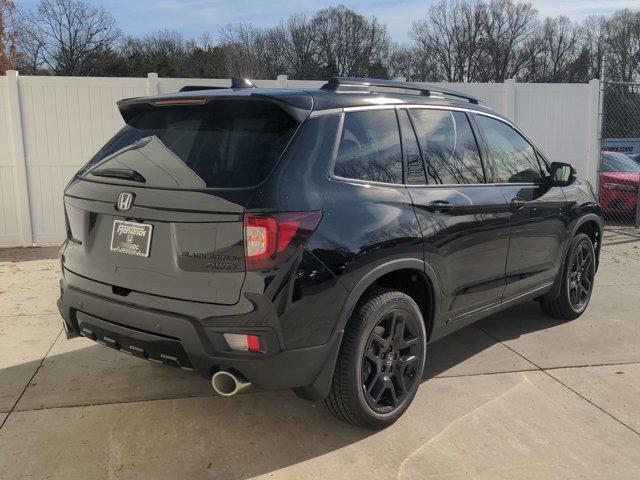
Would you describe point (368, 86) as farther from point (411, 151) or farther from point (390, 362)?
point (390, 362)

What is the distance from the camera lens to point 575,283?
520cm

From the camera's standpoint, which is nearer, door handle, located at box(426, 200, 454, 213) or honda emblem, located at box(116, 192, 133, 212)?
honda emblem, located at box(116, 192, 133, 212)

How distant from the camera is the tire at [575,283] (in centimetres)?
503

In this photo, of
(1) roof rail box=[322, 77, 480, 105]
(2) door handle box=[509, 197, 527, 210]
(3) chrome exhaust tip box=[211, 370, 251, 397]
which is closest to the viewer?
(3) chrome exhaust tip box=[211, 370, 251, 397]

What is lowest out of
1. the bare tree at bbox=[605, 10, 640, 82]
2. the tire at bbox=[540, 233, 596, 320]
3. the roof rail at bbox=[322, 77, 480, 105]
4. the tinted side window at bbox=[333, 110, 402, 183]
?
the tire at bbox=[540, 233, 596, 320]

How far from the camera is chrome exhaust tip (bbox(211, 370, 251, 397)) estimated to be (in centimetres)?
270

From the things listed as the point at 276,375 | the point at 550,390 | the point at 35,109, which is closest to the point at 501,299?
the point at 550,390

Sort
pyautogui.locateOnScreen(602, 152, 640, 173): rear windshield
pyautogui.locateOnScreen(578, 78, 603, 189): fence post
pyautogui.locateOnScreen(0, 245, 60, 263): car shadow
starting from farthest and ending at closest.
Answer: pyautogui.locateOnScreen(602, 152, 640, 173): rear windshield → pyautogui.locateOnScreen(578, 78, 603, 189): fence post → pyautogui.locateOnScreen(0, 245, 60, 263): car shadow

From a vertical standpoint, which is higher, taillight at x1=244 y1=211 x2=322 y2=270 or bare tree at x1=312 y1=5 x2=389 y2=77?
bare tree at x1=312 y1=5 x2=389 y2=77

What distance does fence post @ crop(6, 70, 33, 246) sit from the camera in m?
8.21

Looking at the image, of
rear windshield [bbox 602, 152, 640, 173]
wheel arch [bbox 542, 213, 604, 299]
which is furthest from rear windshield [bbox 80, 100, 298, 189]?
rear windshield [bbox 602, 152, 640, 173]

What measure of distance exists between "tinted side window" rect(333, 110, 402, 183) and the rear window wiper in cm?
99

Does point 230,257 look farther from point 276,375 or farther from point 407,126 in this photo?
point 407,126

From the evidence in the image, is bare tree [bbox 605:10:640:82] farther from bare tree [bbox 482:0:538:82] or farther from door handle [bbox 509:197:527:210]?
door handle [bbox 509:197:527:210]
